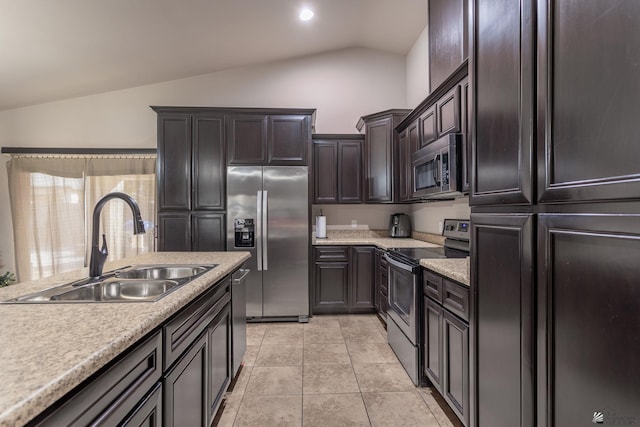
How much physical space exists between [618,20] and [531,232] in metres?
0.58

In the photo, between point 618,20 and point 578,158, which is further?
point 578,158

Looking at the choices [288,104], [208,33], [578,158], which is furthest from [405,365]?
[208,33]

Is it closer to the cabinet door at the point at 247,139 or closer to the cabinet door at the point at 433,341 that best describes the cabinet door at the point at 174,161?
the cabinet door at the point at 247,139

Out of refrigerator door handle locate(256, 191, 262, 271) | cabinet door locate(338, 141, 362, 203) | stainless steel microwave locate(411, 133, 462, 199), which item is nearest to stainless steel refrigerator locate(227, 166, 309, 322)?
refrigerator door handle locate(256, 191, 262, 271)

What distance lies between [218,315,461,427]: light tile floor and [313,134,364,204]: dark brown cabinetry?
5.77ft

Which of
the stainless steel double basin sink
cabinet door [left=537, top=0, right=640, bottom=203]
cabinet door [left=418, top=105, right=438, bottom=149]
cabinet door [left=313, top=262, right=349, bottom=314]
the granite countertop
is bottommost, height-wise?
cabinet door [left=313, top=262, right=349, bottom=314]

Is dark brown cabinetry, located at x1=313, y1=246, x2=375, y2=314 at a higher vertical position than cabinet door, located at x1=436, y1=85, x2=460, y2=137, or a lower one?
lower

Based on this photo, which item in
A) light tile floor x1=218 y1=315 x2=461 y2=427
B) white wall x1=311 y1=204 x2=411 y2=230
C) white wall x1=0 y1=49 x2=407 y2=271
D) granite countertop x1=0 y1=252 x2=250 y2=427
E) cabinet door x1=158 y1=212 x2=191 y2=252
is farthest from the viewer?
white wall x1=311 y1=204 x2=411 y2=230

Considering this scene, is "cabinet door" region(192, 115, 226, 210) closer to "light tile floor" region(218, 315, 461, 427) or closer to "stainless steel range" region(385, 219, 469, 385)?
"light tile floor" region(218, 315, 461, 427)

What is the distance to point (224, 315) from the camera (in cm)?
173

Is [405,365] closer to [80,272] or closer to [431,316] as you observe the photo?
[431,316]

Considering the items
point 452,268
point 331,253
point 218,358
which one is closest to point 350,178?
point 331,253

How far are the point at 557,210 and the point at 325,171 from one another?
310cm

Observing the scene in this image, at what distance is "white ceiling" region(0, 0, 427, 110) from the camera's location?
2.41 m
